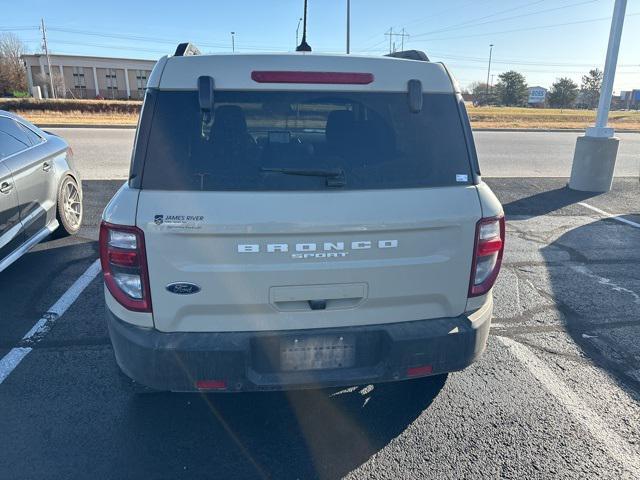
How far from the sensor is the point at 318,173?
2.26 m

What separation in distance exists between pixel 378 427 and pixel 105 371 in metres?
1.90

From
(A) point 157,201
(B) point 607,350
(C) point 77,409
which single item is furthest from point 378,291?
(B) point 607,350

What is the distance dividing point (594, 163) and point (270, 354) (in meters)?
9.06

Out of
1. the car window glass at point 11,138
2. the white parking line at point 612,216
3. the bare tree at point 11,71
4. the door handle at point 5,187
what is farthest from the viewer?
the bare tree at point 11,71

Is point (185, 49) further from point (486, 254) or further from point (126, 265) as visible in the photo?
point (486, 254)

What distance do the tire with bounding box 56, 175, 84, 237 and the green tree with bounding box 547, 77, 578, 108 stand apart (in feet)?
317

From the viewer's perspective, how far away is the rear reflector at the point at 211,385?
226 cm

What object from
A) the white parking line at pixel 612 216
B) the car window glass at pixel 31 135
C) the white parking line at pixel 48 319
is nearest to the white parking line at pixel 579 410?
the white parking line at pixel 48 319

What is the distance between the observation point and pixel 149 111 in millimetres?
2250

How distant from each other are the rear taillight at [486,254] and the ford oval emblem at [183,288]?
1.38m

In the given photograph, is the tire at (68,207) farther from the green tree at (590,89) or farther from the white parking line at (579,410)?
the green tree at (590,89)

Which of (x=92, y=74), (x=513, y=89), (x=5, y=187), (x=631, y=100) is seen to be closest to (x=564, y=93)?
(x=513, y=89)

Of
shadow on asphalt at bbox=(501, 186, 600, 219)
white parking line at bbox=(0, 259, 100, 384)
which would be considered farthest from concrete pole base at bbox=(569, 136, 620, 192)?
white parking line at bbox=(0, 259, 100, 384)

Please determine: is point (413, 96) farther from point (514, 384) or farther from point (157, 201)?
point (514, 384)
